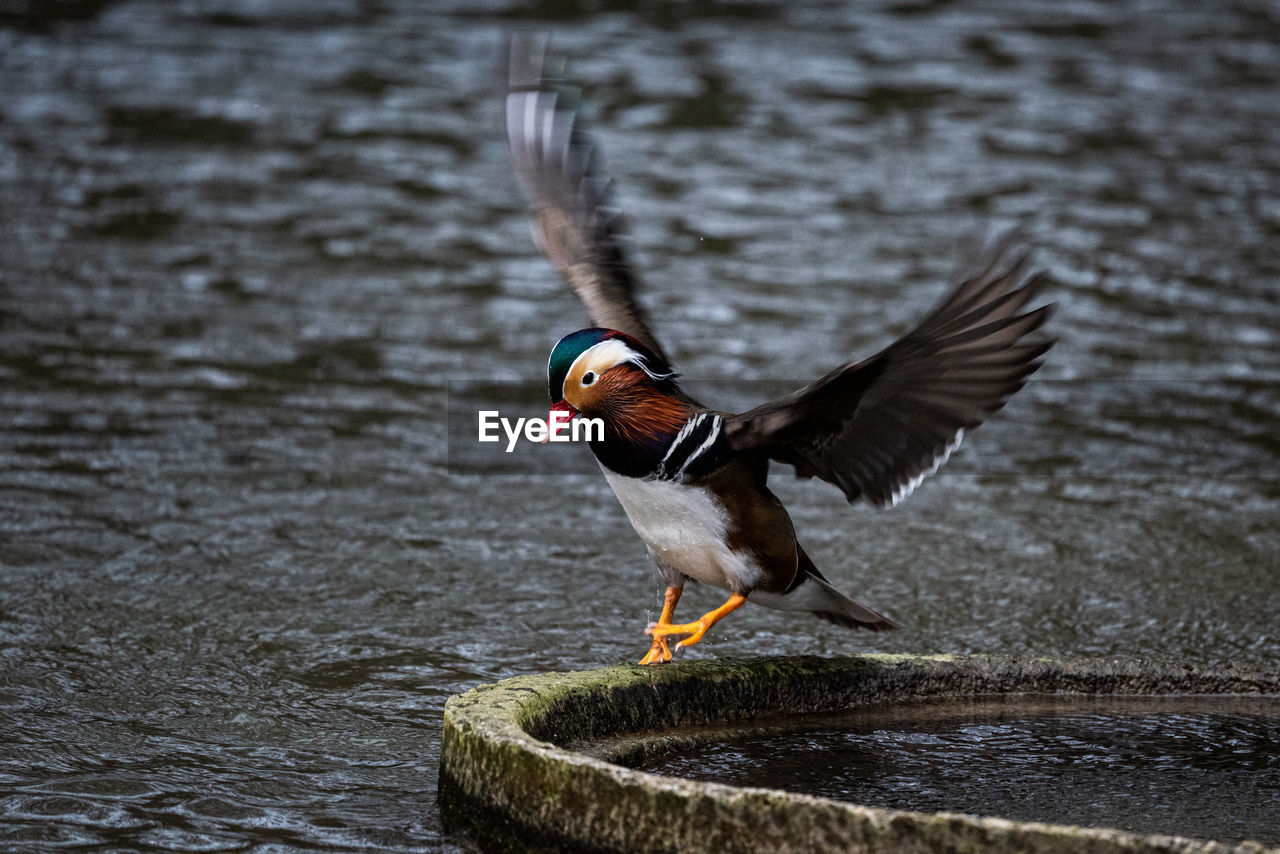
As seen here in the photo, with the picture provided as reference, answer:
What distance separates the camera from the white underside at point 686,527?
11.6ft

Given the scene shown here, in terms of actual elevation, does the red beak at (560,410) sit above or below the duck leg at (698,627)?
above

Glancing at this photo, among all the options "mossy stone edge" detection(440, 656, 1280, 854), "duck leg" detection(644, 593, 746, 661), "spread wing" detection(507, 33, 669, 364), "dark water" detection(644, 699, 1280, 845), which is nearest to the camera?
"mossy stone edge" detection(440, 656, 1280, 854)

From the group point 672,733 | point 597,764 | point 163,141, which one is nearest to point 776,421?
point 672,733

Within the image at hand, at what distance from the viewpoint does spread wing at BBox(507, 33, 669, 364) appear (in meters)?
4.35

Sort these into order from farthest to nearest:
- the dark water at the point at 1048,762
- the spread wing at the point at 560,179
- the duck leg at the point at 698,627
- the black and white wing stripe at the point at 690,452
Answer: the spread wing at the point at 560,179 < the duck leg at the point at 698,627 < the black and white wing stripe at the point at 690,452 < the dark water at the point at 1048,762

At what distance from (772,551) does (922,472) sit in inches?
14.9

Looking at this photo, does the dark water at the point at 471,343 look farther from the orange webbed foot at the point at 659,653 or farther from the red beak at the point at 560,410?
the red beak at the point at 560,410

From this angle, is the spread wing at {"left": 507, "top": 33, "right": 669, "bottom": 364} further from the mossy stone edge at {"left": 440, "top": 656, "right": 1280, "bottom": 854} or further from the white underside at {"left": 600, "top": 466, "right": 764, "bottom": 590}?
the mossy stone edge at {"left": 440, "top": 656, "right": 1280, "bottom": 854}

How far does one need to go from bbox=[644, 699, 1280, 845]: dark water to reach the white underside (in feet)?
1.24

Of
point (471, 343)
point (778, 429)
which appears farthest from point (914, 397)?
point (471, 343)

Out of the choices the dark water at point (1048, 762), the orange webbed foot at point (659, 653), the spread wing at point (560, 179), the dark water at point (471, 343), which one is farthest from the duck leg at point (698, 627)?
the spread wing at point (560, 179)

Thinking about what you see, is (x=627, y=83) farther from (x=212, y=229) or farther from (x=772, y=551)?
(x=772, y=551)

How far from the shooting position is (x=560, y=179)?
4.48m

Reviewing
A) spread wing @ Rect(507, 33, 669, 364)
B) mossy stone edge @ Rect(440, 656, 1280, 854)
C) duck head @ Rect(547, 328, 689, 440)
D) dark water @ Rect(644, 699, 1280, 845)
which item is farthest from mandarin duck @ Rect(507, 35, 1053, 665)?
spread wing @ Rect(507, 33, 669, 364)
